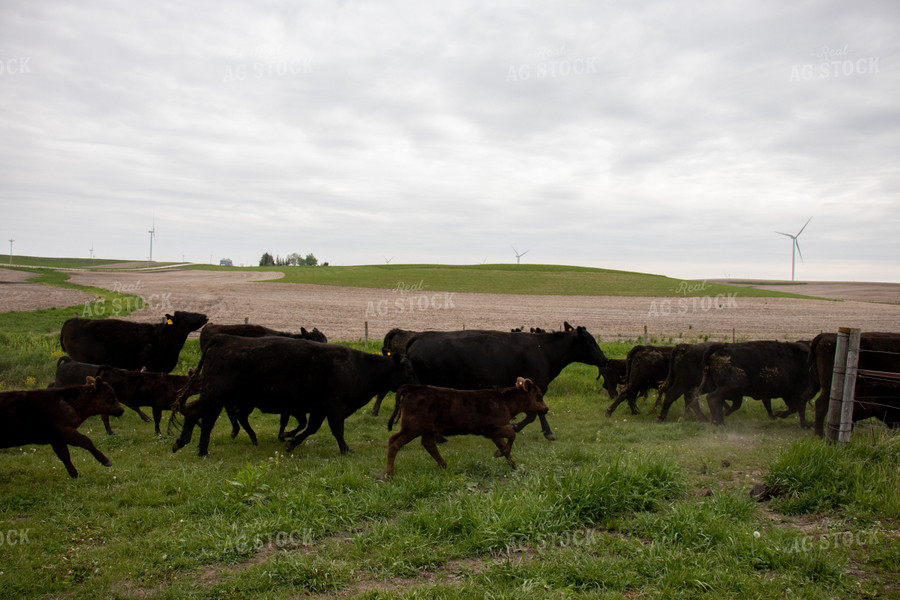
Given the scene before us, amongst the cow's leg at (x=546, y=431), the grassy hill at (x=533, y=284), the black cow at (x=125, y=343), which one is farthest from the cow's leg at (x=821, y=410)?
the grassy hill at (x=533, y=284)

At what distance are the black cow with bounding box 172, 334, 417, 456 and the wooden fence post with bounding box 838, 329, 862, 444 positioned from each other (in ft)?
21.7

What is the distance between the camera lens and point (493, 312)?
38.3m

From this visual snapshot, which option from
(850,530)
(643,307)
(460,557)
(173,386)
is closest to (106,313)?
(173,386)

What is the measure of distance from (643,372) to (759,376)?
221 cm

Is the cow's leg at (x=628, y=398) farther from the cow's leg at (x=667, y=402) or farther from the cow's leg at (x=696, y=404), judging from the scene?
the cow's leg at (x=696, y=404)

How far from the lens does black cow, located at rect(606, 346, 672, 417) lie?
39.9ft

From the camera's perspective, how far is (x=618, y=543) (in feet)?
17.3

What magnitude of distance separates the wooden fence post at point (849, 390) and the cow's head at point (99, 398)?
969 centimetres

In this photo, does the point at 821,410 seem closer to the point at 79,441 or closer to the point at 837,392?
the point at 837,392

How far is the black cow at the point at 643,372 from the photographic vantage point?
12.2 m

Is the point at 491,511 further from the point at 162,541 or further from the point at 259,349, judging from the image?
the point at 259,349

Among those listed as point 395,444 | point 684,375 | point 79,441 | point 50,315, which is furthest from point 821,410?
point 50,315

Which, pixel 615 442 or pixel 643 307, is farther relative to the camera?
pixel 643 307

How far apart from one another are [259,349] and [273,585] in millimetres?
4786
